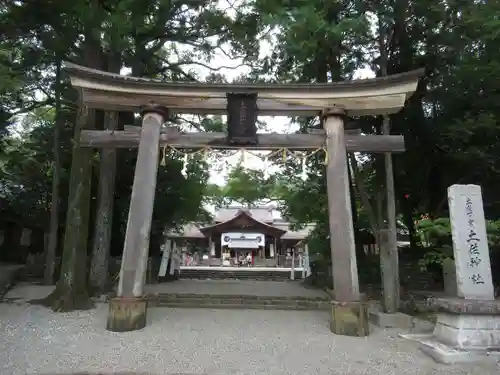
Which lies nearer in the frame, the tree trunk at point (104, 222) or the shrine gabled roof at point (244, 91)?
the shrine gabled roof at point (244, 91)

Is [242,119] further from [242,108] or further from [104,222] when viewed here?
[104,222]

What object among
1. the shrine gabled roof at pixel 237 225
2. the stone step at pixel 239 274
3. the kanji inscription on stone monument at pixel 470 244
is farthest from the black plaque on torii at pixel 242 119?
the shrine gabled roof at pixel 237 225

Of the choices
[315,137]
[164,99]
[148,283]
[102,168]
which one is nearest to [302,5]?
[315,137]

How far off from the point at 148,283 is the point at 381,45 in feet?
36.6

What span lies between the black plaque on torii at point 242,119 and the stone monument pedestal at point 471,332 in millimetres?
4246

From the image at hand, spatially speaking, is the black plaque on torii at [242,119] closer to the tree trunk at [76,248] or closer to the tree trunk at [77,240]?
the tree trunk at [77,240]

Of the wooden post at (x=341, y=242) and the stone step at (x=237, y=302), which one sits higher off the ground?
the wooden post at (x=341, y=242)

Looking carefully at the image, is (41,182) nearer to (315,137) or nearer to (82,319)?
(82,319)

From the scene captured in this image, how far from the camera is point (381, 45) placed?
440 inches

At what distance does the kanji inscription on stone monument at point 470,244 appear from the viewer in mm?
5754

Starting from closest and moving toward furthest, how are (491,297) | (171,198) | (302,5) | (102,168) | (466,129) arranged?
(491,297) → (302,5) → (466,129) → (102,168) → (171,198)

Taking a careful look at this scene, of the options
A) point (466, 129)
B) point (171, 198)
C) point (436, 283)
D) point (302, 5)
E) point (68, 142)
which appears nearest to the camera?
point (302, 5)

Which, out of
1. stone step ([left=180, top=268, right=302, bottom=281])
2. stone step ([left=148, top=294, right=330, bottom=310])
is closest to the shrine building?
stone step ([left=180, top=268, right=302, bottom=281])

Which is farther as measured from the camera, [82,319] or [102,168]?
[102,168]
